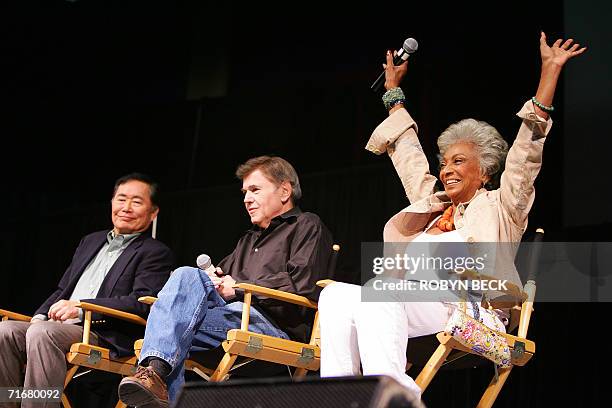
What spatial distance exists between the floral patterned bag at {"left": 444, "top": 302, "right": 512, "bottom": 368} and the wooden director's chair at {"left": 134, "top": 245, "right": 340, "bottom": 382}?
65 cm

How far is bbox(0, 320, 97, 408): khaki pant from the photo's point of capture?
137 inches

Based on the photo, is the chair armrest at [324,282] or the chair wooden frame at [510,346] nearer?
the chair wooden frame at [510,346]

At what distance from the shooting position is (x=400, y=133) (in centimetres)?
363

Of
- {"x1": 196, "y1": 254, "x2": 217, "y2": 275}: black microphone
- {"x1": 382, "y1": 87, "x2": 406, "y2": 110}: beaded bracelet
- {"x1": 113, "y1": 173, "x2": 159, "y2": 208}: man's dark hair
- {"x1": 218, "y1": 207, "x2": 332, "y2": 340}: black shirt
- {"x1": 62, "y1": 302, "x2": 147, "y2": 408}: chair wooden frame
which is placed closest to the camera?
{"x1": 196, "y1": 254, "x2": 217, "y2": 275}: black microphone

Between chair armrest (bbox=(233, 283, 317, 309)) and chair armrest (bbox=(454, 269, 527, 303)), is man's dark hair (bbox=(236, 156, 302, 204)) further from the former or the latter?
chair armrest (bbox=(454, 269, 527, 303))

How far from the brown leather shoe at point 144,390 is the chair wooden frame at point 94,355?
0.68m

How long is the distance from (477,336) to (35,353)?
5.45 feet

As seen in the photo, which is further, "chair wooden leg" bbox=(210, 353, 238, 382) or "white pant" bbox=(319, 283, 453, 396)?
"chair wooden leg" bbox=(210, 353, 238, 382)

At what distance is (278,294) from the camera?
10.6ft

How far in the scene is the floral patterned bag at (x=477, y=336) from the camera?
2.76 meters

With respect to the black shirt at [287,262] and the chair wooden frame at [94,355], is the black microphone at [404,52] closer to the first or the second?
the black shirt at [287,262]

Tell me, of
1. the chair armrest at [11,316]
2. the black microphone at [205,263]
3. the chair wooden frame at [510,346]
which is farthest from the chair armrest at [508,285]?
the chair armrest at [11,316]

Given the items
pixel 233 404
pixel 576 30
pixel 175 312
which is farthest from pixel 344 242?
pixel 233 404

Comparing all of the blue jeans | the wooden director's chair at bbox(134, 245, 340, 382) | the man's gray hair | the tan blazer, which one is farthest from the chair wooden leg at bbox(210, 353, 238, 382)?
the man's gray hair
